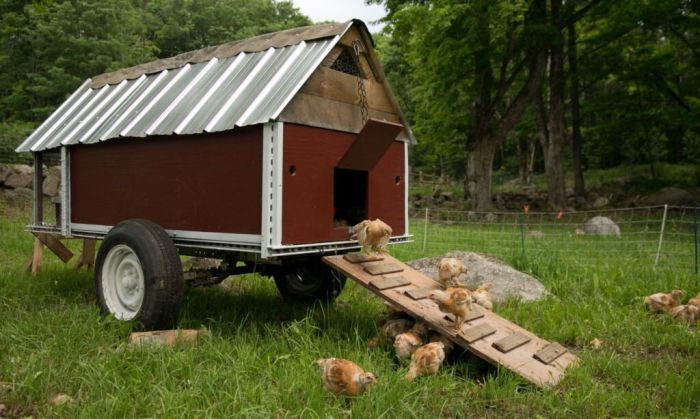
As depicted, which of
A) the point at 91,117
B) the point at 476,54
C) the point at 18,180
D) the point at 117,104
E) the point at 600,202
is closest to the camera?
the point at 117,104

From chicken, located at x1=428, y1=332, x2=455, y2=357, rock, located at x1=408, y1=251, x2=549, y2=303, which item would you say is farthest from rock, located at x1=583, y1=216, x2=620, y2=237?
chicken, located at x1=428, y1=332, x2=455, y2=357

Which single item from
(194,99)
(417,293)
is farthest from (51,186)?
(417,293)

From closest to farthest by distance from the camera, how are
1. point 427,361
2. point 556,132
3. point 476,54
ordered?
point 427,361 < point 476,54 < point 556,132

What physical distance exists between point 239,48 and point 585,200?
20.6 metres

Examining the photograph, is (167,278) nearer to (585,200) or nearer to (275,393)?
(275,393)

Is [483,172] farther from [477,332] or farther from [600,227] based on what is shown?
[477,332]

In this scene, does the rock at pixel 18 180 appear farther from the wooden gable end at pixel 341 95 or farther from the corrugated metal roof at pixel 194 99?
the wooden gable end at pixel 341 95

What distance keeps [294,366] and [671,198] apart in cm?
2165

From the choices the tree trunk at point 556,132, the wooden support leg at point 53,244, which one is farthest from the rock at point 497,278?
the tree trunk at point 556,132

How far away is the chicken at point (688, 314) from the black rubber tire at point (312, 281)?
349 centimetres

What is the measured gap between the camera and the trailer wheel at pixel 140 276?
14.2 ft

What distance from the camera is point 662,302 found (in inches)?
218

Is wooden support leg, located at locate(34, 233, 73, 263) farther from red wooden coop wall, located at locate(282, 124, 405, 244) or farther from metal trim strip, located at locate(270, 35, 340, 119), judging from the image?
metal trim strip, located at locate(270, 35, 340, 119)

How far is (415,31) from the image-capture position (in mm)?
16234
